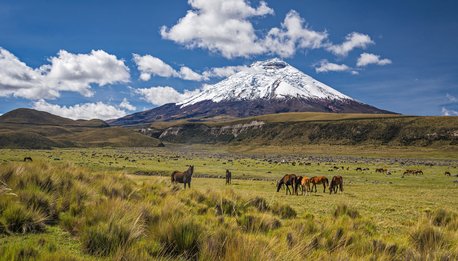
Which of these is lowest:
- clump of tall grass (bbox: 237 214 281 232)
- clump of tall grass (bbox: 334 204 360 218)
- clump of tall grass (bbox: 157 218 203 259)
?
clump of tall grass (bbox: 334 204 360 218)

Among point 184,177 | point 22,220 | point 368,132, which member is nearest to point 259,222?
point 22,220

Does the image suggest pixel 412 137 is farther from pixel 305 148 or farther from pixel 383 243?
pixel 383 243

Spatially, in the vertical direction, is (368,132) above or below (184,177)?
above

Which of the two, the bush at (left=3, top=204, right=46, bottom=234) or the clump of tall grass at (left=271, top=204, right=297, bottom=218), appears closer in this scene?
the bush at (left=3, top=204, right=46, bottom=234)

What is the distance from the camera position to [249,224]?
28.4 ft

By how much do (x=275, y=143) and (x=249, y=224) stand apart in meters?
151

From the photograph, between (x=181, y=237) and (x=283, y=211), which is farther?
(x=283, y=211)

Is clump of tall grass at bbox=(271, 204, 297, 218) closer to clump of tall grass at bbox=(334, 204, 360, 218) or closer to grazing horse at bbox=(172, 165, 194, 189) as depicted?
clump of tall grass at bbox=(334, 204, 360, 218)

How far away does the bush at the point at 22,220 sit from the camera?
5.54 m

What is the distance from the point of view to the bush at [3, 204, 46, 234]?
18.2 feet

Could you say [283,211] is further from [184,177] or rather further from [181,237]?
[184,177]

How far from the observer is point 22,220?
18.8 feet

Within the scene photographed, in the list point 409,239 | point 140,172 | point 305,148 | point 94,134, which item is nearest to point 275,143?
point 305,148

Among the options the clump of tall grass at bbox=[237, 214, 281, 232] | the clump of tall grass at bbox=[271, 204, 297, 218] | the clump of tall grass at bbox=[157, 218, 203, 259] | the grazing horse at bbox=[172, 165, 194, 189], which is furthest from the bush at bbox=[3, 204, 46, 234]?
the grazing horse at bbox=[172, 165, 194, 189]
